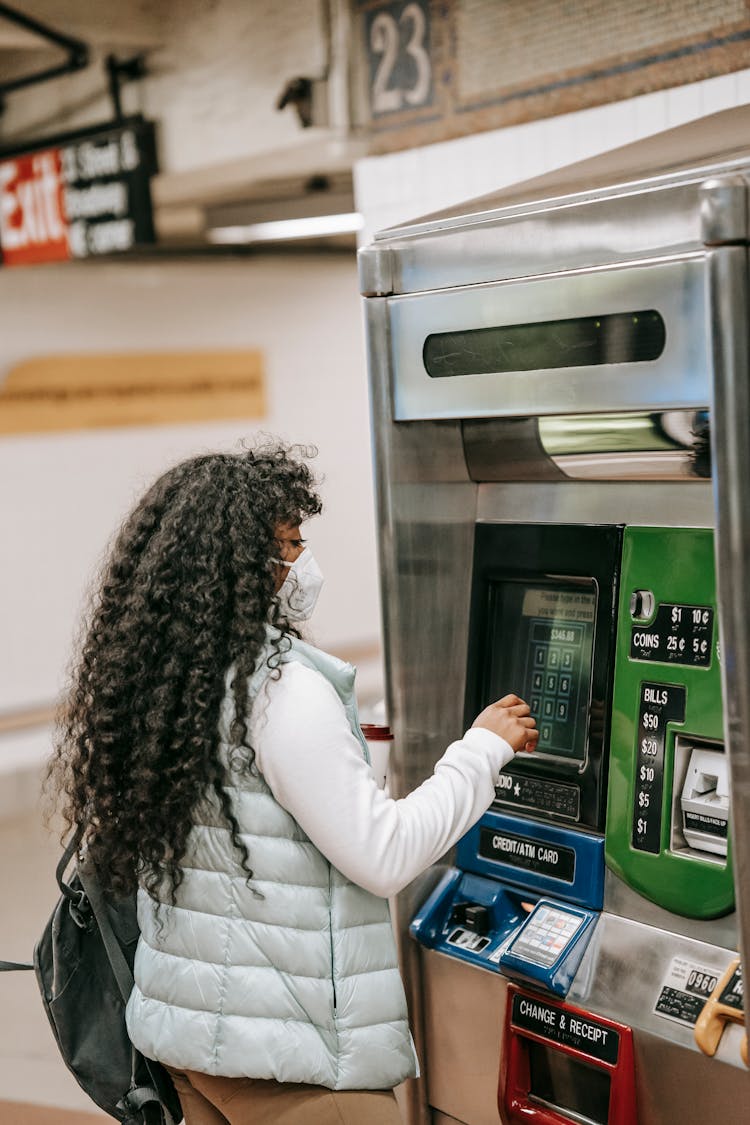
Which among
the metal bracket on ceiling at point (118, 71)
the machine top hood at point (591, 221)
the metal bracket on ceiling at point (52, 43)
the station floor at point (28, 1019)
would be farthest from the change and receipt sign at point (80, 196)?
the machine top hood at point (591, 221)

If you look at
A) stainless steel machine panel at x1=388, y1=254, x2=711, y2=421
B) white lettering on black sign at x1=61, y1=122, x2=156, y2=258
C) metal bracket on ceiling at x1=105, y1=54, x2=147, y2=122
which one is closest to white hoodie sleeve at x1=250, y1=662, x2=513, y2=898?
stainless steel machine panel at x1=388, y1=254, x2=711, y2=421

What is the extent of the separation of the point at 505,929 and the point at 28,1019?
2474 millimetres

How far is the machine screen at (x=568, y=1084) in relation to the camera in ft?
5.78

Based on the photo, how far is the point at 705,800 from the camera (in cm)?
169

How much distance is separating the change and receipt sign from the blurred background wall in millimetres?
Answer: 156

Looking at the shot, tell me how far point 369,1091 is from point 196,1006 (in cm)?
27

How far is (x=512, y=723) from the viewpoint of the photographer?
5.70ft

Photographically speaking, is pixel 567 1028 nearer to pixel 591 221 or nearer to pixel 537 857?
pixel 537 857

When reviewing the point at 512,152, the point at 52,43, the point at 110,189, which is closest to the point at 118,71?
the point at 52,43

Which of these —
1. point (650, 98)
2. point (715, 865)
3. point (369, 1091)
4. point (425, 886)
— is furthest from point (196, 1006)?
point (650, 98)

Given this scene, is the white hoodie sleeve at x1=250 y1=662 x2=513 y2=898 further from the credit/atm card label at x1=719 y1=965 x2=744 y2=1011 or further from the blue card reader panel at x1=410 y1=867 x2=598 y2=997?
the credit/atm card label at x1=719 y1=965 x2=744 y2=1011

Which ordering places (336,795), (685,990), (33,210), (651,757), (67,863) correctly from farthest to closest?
(33,210), (67,863), (651,757), (685,990), (336,795)

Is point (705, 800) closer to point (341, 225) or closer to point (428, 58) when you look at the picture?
point (428, 58)

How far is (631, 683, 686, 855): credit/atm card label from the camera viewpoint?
68.1 inches
